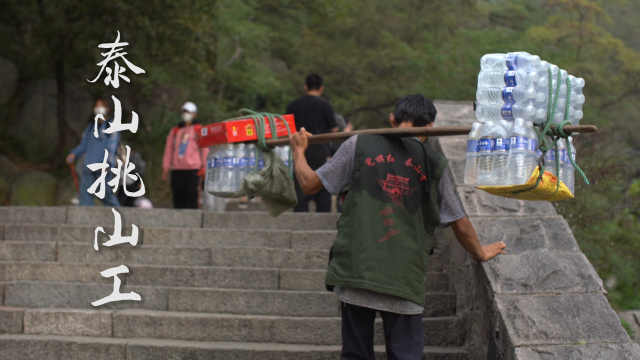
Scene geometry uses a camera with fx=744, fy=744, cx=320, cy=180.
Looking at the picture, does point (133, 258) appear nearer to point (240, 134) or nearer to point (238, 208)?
point (240, 134)

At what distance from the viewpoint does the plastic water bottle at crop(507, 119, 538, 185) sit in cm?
364

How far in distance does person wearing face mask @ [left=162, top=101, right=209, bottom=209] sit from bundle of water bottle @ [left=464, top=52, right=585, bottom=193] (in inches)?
253

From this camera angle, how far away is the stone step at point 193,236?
24.3 ft

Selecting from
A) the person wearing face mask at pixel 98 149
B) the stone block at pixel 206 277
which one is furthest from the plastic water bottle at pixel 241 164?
the person wearing face mask at pixel 98 149

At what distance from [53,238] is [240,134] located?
4.21 m

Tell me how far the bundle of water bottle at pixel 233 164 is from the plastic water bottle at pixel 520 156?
1.63 m

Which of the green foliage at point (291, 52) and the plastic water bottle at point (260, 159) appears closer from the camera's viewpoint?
the plastic water bottle at point (260, 159)

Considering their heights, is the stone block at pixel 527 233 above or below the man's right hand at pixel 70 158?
below

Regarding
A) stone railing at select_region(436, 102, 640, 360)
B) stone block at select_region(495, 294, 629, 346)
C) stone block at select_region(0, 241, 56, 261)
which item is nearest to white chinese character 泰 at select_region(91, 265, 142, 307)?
stone block at select_region(0, 241, 56, 261)

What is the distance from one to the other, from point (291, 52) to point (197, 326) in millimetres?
15759

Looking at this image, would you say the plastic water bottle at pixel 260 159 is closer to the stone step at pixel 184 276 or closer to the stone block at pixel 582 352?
the stone block at pixel 582 352

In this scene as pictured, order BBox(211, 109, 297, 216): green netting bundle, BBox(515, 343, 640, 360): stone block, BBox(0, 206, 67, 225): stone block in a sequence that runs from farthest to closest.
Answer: BBox(0, 206, 67, 225): stone block
BBox(211, 109, 297, 216): green netting bundle
BBox(515, 343, 640, 360): stone block

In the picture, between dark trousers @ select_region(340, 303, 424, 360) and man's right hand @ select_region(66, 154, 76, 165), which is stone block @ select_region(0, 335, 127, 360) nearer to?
dark trousers @ select_region(340, 303, 424, 360)

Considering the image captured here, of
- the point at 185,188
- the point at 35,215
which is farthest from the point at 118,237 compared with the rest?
the point at 185,188
